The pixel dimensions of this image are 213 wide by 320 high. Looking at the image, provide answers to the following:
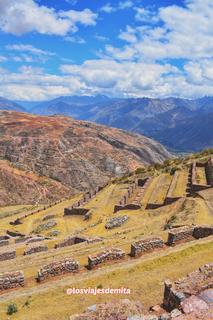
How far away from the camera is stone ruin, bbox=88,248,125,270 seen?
79.2 feet

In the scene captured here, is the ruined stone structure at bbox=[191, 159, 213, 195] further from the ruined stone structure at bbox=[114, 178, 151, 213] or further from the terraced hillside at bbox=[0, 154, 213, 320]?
the ruined stone structure at bbox=[114, 178, 151, 213]

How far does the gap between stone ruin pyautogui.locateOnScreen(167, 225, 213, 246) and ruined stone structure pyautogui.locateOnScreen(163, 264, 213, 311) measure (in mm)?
9875

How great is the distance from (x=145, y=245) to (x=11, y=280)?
8860 millimetres

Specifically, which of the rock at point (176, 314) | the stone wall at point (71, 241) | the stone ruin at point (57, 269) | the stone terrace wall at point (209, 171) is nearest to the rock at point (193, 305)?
the rock at point (176, 314)

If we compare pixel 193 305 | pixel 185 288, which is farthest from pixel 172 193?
pixel 193 305

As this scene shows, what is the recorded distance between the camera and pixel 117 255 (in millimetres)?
25172

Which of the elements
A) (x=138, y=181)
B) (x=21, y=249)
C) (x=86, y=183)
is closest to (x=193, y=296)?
(x=21, y=249)

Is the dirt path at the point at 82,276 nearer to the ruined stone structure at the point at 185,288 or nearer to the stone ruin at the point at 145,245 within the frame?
the stone ruin at the point at 145,245

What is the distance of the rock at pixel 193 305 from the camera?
1404 centimetres

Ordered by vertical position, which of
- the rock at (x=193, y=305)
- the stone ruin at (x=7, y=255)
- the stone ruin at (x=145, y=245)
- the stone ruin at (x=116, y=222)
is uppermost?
the rock at (x=193, y=305)

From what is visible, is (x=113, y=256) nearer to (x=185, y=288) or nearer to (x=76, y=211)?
(x=185, y=288)

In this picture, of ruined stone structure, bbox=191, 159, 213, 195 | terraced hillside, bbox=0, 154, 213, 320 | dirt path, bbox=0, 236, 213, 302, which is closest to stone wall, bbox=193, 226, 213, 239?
terraced hillside, bbox=0, 154, 213, 320

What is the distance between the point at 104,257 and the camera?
2461cm

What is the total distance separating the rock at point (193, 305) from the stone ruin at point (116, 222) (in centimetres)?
2875
